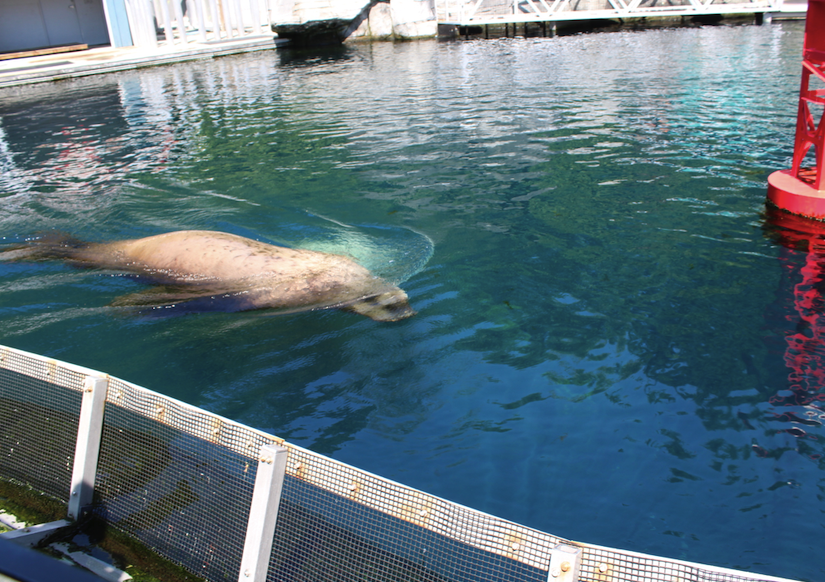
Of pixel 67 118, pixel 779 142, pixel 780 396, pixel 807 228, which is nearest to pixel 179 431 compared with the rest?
pixel 780 396

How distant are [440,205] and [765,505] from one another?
5173 mm

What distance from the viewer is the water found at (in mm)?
3377

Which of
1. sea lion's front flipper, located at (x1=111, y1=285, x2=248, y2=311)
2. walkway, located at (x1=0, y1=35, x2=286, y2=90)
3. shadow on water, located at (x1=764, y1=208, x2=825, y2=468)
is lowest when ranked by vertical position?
shadow on water, located at (x1=764, y1=208, x2=825, y2=468)

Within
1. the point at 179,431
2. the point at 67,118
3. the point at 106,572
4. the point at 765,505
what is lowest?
the point at 765,505

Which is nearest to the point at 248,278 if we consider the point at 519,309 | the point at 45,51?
the point at 519,309

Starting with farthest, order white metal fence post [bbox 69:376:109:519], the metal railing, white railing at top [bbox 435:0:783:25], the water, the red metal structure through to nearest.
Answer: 1. white railing at top [bbox 435:0:783:25]
2. the red metal structure
3. the water
4. white metal fence post [bbox 69:376:109:519]
5. the metal railing

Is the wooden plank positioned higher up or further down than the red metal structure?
higher up

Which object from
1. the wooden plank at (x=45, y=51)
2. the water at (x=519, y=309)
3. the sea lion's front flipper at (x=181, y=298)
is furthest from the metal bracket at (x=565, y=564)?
the wooden plank at (x=45, y=51)

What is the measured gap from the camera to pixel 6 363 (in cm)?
313

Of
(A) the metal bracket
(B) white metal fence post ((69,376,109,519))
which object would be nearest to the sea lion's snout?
(B) white metal fence post ((69,376,109,519))

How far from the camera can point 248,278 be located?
17.9ft

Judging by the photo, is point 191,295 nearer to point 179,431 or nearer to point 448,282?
point 448,282

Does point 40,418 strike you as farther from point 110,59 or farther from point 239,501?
point 110,59

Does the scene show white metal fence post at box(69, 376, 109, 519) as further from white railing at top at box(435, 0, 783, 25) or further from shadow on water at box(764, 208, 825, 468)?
white railing at top at box(435, 0, 783, 25)
